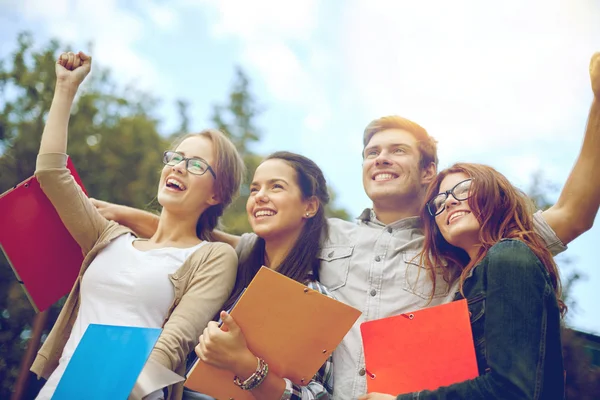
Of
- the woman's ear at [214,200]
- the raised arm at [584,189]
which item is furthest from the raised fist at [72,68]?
the raised arm at [584,189]

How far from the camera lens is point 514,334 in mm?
1746

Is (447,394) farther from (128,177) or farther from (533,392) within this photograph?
(128,177)

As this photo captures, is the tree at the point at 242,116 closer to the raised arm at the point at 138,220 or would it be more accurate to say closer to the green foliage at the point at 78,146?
A: the green foliage at the point at 78,146

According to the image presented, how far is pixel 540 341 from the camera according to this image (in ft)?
5.75

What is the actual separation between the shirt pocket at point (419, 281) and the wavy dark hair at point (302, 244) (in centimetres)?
48

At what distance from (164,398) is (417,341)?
44.1 inches

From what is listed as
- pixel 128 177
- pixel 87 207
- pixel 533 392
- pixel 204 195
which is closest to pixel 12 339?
pixel 87 207

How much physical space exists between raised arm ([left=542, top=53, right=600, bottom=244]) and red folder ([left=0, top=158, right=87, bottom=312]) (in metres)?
2.53

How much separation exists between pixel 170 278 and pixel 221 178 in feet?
2.47

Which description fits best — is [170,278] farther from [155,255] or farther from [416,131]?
[416,131]

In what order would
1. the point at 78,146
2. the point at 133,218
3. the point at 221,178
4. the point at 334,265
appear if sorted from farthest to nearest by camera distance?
the point at 78,146
the point at 133,218
the point at 221,178
the point at 334,265

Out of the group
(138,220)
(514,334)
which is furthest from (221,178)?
(514,334)

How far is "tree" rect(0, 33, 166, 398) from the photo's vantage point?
6.88 metres

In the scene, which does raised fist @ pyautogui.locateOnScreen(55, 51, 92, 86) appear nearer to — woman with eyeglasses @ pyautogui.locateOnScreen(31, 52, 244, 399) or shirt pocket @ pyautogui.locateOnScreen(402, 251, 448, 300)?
woman with eyeglasses @ pyautogui.locateOnScreen(31, 52, 244, 399)
